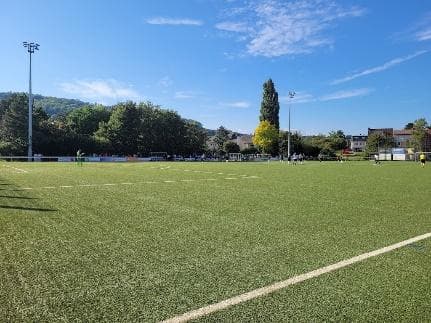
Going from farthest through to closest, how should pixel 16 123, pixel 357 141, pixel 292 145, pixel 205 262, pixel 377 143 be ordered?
pixel 357 141 → pixel 377 143 → pixel 292 145 → pixel 16 123 → pixel 205 262

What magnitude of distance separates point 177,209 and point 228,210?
1.15 meters

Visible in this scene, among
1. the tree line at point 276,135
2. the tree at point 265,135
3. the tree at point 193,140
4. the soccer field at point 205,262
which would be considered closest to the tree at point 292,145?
the tree line at point 276,135

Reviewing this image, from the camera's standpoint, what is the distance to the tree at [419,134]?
88312 millimetres

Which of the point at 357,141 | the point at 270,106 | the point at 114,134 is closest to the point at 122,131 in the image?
the point at 114,134

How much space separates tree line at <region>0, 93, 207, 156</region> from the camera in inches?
2576

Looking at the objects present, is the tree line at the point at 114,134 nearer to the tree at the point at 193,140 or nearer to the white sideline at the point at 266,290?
the tree at the point at 193,140

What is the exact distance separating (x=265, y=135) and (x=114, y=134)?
114 feet

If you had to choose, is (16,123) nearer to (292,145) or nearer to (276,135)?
(276,135)

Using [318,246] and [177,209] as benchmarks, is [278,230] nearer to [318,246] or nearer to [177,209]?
[318,246]

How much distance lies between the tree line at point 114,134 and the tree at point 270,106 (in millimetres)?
18159

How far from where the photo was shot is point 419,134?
3479 inches

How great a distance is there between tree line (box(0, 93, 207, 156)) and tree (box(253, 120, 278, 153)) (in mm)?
13523

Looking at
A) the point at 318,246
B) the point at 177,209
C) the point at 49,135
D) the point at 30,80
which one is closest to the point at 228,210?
the point at 177,209

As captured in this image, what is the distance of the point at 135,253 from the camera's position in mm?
4887
